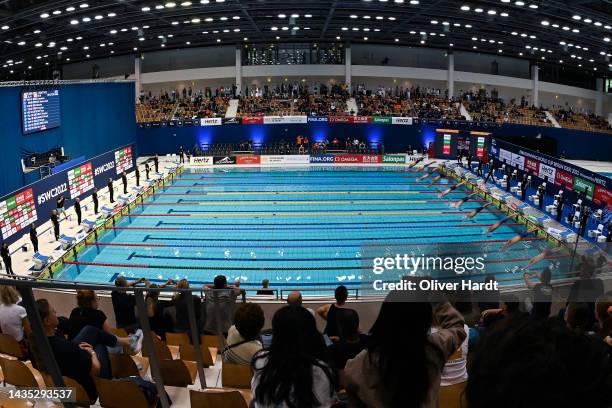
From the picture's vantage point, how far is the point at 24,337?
4.37m

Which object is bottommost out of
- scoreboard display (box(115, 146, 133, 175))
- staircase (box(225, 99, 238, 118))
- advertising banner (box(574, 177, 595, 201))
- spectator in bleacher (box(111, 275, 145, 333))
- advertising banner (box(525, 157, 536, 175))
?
spectator in bleacher (box(111, 275, 145, 333))

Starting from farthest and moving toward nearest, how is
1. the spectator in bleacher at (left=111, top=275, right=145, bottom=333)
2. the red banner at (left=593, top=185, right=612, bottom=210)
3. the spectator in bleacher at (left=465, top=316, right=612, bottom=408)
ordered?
the red banner at (left=593, top=185, right=612, bottom=210) → the spectator in bleacher at (left=111, top=275, right=145, bottom=333) → the spectator in bleacher at (left=465, top=316, right=612, bottom=408)

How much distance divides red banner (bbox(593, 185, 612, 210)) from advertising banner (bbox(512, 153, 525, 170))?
19.9ft

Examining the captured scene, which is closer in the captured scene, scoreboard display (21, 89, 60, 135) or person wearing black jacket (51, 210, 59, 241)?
person wearing black jacket (51, 210, 59, 241)

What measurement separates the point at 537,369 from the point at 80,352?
2960mm

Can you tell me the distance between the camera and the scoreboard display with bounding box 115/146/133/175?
920 inches

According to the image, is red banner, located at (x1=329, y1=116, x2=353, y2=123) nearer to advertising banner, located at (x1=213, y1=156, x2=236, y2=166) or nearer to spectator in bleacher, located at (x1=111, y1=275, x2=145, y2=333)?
advertising banner, located at (x1=213, y1=156, x2=236, y2=166)

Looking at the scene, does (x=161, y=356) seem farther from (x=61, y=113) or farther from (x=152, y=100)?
(x=152, y=100)

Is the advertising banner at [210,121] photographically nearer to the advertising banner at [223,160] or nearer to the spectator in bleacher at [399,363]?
the advertising banner at [223,160]

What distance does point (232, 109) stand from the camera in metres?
36.6

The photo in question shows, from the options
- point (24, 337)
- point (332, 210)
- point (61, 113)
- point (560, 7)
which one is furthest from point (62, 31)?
point (24, 337)

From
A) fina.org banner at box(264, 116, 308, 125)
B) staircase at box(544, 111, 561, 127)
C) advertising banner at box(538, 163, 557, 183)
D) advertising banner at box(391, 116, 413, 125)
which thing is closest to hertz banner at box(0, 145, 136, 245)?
fina.org banner at box(264, 116, 308, 125)

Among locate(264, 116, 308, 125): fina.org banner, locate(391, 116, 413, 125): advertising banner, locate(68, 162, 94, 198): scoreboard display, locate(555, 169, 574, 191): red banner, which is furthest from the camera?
locate(264, 116, 308, 125): fina.org banner

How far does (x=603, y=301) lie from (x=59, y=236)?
15916mm
